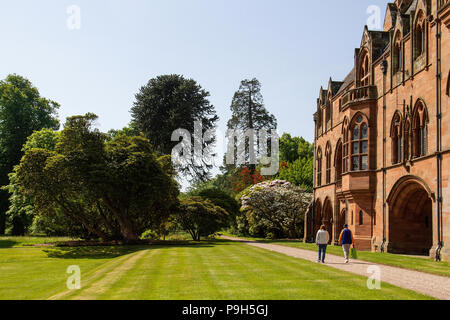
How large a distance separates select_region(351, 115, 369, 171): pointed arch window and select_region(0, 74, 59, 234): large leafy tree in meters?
→ 40.1

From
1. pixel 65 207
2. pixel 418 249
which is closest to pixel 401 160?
pixel 418 249

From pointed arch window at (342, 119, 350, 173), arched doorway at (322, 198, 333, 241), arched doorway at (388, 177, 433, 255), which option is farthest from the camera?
arched doorway at (322, 198, 333, 241)

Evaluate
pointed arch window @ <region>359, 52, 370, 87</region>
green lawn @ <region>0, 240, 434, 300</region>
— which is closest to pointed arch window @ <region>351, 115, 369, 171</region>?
pointed arch window @ <region>359, 52, 370, 87</region>

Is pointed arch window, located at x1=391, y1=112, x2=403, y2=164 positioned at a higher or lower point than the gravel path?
higher

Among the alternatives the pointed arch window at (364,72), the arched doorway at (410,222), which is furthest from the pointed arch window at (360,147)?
the arched doorway at (410,222)

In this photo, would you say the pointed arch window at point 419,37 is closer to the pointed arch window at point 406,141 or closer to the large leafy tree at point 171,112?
the pointed arch window at point 406,141

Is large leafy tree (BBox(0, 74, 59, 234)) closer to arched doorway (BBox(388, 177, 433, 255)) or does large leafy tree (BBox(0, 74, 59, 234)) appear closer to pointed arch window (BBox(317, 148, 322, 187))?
pointed arch window (BBox(317, 148, 322, 187))

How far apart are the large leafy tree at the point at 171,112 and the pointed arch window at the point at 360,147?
23326 millimetres

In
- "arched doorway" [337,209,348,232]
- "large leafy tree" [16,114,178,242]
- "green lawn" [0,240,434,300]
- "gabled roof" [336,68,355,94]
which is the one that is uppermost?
"gabled roof" [336,68,355,94]

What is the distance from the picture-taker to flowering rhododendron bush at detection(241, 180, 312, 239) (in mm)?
51531

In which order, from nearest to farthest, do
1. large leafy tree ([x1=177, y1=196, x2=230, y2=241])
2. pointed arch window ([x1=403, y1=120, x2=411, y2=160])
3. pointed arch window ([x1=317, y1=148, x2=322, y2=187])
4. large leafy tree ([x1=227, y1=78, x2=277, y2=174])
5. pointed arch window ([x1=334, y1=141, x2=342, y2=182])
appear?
pointed arch window ([x1=403, y1=120, x2=411, y2=160]) → pointed arch window ([x1=334, y1=141, x2=342, y2=182]) → large leafy tree ([x1=177, y1=196, x2=230, y2=241]) → pointed arch window ([x1=317, y1=148, x2=322, y2=187]) → large leafy tree ([x1=227, y1=78, x2=277, y2=174])

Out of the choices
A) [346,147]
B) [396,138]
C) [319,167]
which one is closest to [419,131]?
[396,138]
